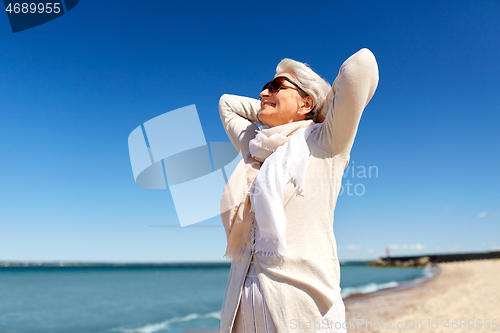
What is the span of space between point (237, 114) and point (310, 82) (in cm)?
46

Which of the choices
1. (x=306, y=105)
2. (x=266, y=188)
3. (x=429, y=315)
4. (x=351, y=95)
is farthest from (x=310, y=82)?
(x=429, y=315)

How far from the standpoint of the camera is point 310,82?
147cm

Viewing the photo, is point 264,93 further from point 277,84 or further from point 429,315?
point 429,315

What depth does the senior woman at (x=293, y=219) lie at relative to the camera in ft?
3.58

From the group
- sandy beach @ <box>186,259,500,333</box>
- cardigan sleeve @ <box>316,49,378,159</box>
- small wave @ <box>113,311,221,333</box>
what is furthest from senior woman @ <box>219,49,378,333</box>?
small wave @ <box>113,311,221,333</box>

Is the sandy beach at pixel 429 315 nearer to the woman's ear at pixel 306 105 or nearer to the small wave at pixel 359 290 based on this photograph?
the small wave at pixel 359 290

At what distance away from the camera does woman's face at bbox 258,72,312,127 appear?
1449 mm

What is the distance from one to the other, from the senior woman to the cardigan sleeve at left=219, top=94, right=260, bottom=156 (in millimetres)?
273

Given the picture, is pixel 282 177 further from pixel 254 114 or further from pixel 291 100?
pixel 254 114

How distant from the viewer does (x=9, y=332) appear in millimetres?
9984

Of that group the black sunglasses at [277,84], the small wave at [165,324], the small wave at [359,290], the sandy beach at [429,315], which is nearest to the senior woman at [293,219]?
the black sunglasses at [277,84]

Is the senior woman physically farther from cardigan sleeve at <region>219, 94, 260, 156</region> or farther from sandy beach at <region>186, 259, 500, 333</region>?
sandy beach at <region>186, 259, 500, 333</region>

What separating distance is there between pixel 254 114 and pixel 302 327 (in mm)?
1079

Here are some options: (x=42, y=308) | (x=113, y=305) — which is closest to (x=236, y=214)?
(x=113, y=305)
